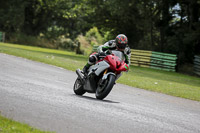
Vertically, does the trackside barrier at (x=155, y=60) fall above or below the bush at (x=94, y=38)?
below

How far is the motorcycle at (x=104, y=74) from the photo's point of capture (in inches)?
386

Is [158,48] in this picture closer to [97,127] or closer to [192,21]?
[192,21]

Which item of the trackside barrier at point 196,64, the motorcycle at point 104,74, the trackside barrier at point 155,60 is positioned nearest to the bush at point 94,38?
the trackside barrier at point 155,60

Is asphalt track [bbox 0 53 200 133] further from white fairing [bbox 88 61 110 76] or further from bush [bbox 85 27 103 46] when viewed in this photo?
bush [bbox 85 27 103 46]

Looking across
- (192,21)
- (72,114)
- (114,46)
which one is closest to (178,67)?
(192,21)

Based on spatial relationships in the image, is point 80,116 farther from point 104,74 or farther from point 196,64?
point 196,64

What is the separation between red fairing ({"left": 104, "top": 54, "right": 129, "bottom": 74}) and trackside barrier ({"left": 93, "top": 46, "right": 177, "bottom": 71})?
26.3m

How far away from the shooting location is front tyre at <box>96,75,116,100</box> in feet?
31.8

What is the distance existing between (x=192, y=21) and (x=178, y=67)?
441 centimetres

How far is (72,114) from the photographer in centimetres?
741

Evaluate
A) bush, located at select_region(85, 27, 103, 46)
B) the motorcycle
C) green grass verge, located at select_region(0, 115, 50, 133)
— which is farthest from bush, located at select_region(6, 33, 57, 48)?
green grass verge, located at select_region(0, 115, 50, 133)

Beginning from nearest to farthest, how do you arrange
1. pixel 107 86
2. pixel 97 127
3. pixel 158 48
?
pixel 97 127
pixel 107 86
pixel 158 48

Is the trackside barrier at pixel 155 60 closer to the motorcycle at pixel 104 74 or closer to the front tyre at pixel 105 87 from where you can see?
the motorcycle at pixel 104 74

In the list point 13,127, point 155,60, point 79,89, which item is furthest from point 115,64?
point 155,60
